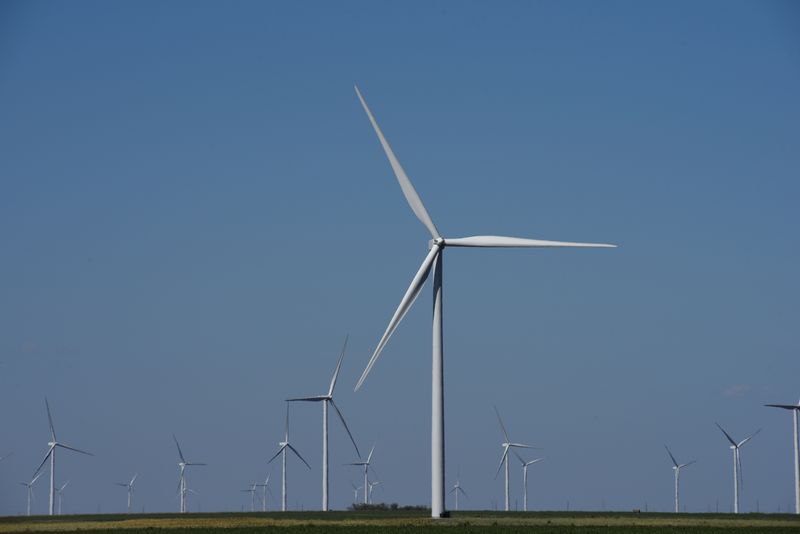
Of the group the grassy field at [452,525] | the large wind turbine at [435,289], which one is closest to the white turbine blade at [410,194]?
the large wind turbine at [435,289]

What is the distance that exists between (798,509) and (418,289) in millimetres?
53007

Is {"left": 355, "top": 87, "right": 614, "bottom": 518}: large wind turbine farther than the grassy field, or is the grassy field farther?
{"left": 355, "top": 87, "right": 614, "bottom": 518}: large wind turbine

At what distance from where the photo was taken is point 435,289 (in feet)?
363

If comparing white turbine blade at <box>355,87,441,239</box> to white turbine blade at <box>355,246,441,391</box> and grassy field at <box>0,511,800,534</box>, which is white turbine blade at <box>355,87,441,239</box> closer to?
white turbine blade at <box>355,246,441,391</box>

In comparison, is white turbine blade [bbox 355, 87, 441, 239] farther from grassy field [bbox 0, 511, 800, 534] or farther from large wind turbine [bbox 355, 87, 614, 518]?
grassy field [bbox 0, 511, 800, 534]

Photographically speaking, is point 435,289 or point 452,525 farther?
point 435,289

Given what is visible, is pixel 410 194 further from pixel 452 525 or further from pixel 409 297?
pixel 452 525

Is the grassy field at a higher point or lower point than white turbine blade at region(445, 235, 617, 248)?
lower

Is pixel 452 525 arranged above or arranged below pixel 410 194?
below

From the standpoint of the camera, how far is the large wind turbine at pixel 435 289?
108 metres

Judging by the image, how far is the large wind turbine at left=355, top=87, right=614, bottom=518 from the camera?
108312 millimetres

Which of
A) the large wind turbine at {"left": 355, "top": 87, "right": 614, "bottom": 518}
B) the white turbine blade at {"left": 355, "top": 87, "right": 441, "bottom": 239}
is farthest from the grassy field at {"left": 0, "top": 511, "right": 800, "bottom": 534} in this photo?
the white turbine blade at {"left": 355, "top": 87, "right": 441, "bottom": 239}

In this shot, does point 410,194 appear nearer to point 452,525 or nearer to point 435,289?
point 435,289

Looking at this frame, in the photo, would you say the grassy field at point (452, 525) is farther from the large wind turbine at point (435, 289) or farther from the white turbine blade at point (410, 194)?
the white turbine blade at point (410, 194)
